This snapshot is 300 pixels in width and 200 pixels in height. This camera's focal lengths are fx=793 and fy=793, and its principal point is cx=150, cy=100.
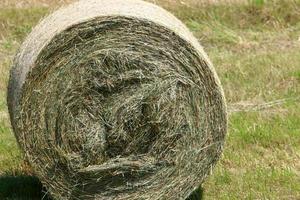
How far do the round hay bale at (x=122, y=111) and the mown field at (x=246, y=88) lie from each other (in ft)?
2.20

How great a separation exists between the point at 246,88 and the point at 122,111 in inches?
139

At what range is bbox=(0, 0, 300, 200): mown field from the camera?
6996 mm

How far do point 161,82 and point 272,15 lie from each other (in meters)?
6.91

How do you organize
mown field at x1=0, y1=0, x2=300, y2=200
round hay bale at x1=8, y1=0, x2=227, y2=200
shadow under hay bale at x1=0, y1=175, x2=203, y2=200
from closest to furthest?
1. round hay bale at x1=8, y1=0, x2=227, y2=200
2. shadow under hay bale at x1=0, y1=175, x2=203, y2=200
3. mown field at x1=0, y1=0, x2=300, y2=200

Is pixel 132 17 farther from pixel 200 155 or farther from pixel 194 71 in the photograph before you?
pixel 200 155

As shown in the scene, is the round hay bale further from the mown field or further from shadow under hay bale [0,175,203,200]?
the mown field

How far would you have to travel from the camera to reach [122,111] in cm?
630

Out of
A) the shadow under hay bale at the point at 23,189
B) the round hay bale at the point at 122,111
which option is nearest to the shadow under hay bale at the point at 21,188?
the shadow under hay bale at the point at 23,189

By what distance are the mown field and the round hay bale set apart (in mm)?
670

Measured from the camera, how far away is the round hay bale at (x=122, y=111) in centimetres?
614

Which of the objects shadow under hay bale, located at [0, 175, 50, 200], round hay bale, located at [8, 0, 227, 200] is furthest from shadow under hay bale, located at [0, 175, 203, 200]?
round hay bale, located at [8, 0, 227, 200]

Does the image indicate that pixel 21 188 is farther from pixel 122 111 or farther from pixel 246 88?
pixel 246 88

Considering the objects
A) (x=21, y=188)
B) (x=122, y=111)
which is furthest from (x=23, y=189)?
(x=122, y=111)

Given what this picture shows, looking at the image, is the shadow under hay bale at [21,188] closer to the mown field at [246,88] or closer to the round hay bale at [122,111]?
the mown field at [246,88]
